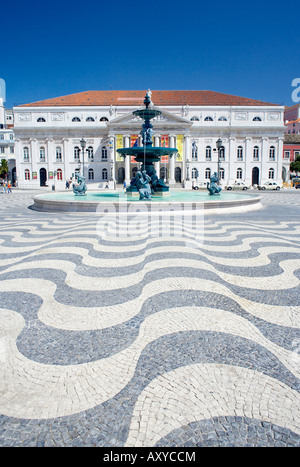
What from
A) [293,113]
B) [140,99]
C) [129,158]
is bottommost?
[129,158]

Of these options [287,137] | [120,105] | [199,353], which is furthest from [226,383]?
[287,137]

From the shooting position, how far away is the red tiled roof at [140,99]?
54000 mm

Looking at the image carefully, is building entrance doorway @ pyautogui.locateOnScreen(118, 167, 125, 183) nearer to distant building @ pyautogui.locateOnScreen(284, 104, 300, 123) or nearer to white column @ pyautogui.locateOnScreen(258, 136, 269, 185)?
white column @ pyautogui.locateOnScreen(258, 136, 269, 185)

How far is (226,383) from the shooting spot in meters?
2.29

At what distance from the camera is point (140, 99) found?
180 ft

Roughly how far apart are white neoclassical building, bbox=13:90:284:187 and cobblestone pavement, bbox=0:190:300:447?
4774cm

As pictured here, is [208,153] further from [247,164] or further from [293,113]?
[293,113]

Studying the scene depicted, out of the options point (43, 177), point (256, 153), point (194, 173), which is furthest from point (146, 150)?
point (256, 153)

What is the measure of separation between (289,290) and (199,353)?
2.10 meters

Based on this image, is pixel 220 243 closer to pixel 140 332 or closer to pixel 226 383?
pixel 140 332

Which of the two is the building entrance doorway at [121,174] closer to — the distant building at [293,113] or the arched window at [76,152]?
the arched window at [76,152]

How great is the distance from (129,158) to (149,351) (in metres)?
50.3

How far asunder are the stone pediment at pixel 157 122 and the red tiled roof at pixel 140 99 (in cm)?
542

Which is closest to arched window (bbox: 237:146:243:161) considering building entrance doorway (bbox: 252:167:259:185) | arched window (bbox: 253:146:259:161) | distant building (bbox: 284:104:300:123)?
arched window (bbox: 253:146:259:161)
